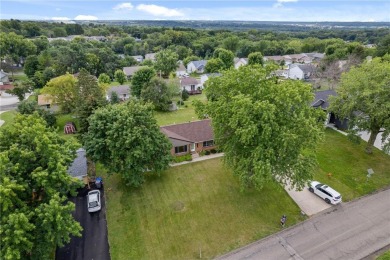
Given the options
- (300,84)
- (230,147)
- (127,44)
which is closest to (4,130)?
(230,147)

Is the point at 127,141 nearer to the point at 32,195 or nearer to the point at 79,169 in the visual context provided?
the point at 79,169

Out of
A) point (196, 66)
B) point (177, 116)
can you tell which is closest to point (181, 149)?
point (177, 116)

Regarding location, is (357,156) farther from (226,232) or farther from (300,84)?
(226,232)

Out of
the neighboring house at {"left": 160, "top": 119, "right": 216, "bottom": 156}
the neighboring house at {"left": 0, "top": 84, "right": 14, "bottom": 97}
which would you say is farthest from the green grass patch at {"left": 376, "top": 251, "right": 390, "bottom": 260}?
the neighboring house at {"left": 0, "top": 84, "right": 14, "bottom": 97}

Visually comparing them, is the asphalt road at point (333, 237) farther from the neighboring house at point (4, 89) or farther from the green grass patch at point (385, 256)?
the neighboring house at point (4, 89)

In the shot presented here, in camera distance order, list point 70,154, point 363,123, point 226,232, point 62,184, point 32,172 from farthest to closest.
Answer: point 363,123
point 226,232
point 70,154
point 62,184
point 32,172

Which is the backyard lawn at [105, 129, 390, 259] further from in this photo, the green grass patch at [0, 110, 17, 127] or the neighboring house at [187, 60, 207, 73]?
the neighboring house at [187, 60, 207, 73]
